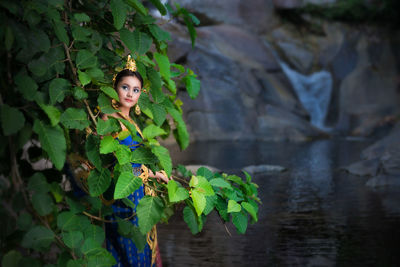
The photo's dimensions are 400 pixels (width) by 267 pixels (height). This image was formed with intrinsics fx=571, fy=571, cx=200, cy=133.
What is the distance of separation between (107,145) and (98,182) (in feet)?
0.45

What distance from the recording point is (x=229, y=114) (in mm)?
14266

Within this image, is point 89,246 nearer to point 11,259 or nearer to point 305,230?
point 11,259

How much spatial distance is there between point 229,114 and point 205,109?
626 millimetres

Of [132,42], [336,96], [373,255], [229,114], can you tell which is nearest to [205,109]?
[229,114]

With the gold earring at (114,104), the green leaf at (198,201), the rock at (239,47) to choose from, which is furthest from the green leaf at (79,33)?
the rock at (239,47)

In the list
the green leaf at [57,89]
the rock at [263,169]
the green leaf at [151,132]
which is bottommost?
the rock at [263,169]

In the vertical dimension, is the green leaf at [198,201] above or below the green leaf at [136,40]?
below

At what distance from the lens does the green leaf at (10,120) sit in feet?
5.05

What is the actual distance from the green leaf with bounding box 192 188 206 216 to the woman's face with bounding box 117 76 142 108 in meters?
0.58

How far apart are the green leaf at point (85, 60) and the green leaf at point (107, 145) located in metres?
0.27

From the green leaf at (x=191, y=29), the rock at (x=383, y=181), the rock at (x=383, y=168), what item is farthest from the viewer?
the rock at (x=383, y=168)

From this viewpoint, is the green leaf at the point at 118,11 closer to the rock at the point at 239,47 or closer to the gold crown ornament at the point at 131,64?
the gold crown ornament at the point at 131,64

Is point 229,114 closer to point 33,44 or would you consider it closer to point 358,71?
point 358,71

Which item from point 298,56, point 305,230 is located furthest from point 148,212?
point 298,56
